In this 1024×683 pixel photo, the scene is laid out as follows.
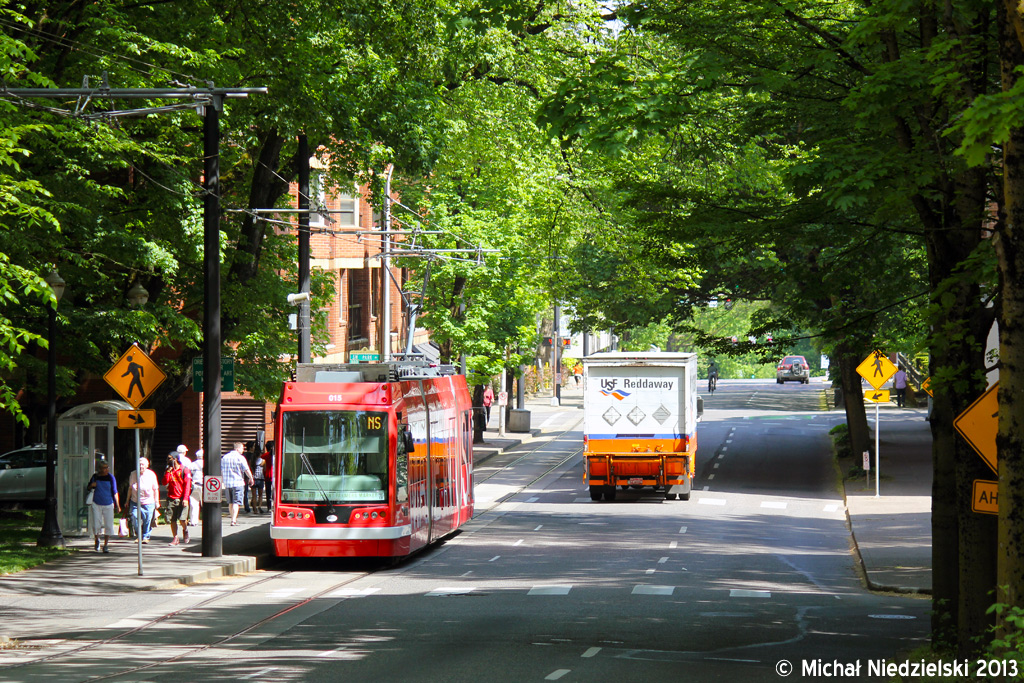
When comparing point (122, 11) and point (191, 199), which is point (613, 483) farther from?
point (122, 11)

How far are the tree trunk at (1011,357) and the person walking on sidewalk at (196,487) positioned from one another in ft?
53.3

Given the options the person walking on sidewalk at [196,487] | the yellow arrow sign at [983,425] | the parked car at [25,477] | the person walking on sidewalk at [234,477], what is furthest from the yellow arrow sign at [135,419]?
the yellow arrow sign at [983,425]

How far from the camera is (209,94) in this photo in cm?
1755

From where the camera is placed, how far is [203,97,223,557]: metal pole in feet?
66.9

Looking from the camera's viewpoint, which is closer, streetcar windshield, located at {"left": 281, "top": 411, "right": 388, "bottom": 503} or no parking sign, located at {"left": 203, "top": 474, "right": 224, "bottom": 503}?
streetcar windshield, located at {"left": 281, "top": 411, "right": 388, "bottom": 503}

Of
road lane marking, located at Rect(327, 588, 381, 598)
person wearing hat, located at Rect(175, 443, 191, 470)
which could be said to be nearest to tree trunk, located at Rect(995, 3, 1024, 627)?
road lane marking, located at Rect(327, 588, 381, 598)

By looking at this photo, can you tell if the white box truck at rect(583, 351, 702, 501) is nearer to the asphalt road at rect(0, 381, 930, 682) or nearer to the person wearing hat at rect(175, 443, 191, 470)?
the asphalt road at rect(0, 381, 930, 682)

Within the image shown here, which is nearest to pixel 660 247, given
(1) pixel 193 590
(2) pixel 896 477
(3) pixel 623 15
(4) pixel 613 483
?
(3) pixel 623 15

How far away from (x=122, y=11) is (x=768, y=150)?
17.6m

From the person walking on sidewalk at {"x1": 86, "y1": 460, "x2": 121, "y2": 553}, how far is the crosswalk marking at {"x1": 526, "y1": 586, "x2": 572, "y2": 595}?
8.14 m

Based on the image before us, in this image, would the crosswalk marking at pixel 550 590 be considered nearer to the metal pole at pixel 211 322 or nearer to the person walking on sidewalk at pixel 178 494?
the metal pole at pixel 211 322

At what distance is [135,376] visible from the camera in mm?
18531

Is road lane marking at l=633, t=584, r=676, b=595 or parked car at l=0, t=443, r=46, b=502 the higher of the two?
parked car at l=0, t=443, r=46, b=502

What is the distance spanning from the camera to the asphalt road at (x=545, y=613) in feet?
39.3
